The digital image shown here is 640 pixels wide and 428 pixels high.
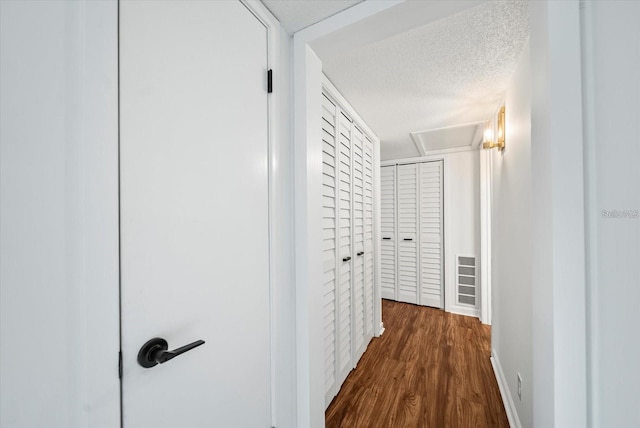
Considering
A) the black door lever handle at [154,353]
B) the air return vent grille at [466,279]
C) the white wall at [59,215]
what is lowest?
the air return vent grille at [466,279]

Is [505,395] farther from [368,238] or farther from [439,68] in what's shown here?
[439,68]

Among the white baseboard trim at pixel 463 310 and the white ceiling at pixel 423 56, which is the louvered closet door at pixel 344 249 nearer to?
the white ceiling at pixel 423 56

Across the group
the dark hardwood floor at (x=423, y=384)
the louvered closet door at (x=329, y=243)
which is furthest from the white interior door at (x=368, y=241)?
the louvered closet door at (x=329, y=243)

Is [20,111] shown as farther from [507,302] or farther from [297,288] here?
[507,302]

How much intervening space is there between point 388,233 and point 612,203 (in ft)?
10.7

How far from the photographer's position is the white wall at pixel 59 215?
1.48 ft

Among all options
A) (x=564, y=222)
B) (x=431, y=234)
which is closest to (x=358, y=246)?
(x=564, y=222)

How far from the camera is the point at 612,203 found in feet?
2.19

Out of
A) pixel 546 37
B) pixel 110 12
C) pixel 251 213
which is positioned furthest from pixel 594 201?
pixel 110 12

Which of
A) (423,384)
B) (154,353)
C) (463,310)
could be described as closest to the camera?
(154,353)

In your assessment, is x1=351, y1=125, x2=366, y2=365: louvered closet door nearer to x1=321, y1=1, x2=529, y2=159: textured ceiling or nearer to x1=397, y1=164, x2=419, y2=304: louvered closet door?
x1=321, y1=1, x2=529, y2=159: textured ceiling

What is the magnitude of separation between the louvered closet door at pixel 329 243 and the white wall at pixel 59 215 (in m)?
1.21

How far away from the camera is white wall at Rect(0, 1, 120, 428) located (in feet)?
1.48

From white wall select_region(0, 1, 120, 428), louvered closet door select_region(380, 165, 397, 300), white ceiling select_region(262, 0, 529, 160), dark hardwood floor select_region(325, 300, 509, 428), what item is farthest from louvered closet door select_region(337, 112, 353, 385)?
louvered closet door select_region(380, 165, 397, 300)
